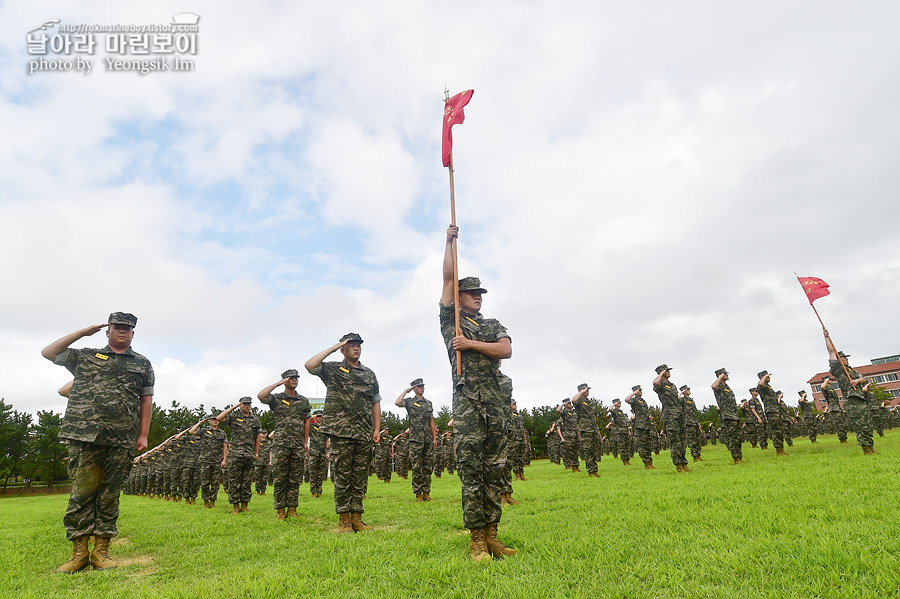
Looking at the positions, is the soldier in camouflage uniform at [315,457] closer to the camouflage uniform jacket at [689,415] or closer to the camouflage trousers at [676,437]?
the camouflage trousers at [676,437]

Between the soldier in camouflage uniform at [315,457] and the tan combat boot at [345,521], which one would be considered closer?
the tan combat boot at [345,521]

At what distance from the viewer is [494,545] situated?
410cm

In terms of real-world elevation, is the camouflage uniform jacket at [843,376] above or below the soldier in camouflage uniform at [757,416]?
above

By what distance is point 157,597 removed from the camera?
3.27m

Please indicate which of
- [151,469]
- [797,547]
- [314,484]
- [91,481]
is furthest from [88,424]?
[151,469]

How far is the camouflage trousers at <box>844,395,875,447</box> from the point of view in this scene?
1073 cm

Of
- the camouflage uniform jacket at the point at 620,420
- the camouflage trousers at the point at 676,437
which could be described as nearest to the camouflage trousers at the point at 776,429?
the camouflage trousers at the point at 676,437

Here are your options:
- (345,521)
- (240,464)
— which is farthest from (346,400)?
(240,464)

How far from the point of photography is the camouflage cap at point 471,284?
4895mm

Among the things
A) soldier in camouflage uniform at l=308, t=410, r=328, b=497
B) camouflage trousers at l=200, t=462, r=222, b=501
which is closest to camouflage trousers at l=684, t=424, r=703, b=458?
soldier in camouflage uniform at l=308, t=410, r=328, b=497

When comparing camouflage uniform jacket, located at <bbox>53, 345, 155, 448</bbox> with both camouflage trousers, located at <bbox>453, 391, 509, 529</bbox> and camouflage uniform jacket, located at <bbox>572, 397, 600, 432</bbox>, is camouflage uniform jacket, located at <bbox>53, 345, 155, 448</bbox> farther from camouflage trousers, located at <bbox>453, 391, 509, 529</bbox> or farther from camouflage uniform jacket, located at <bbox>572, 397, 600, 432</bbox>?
camouflage uniform jacket, located at <bbox>572, 397, 600, 432</bbox>

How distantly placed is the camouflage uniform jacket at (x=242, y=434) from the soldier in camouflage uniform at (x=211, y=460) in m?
1.71

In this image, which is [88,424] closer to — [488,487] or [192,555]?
[192,555]

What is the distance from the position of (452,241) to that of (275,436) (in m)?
6.23
